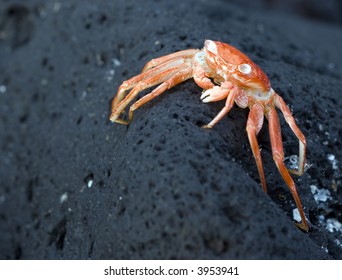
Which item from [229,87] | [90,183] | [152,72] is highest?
[229,87]

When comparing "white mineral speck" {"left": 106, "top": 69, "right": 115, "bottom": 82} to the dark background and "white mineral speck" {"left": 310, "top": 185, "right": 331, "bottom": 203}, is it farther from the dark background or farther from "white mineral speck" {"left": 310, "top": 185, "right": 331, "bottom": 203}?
"white mineral speck" {"left": 310, "top": 185, "right": 331, "bottom": 203}

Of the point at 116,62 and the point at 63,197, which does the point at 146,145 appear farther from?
the point at 116,62

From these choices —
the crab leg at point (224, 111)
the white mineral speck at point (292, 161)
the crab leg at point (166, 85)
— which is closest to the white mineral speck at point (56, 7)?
the crab leg at point (166, 85)

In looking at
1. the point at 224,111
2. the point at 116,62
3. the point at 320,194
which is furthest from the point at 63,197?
the point at 320,194

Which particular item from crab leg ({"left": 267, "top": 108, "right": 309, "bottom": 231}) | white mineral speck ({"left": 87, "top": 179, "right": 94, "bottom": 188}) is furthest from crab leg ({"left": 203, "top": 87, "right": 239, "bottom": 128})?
white mineral speck ({"left": 87, "top": 179, "right": 94, "bottom": 188})
